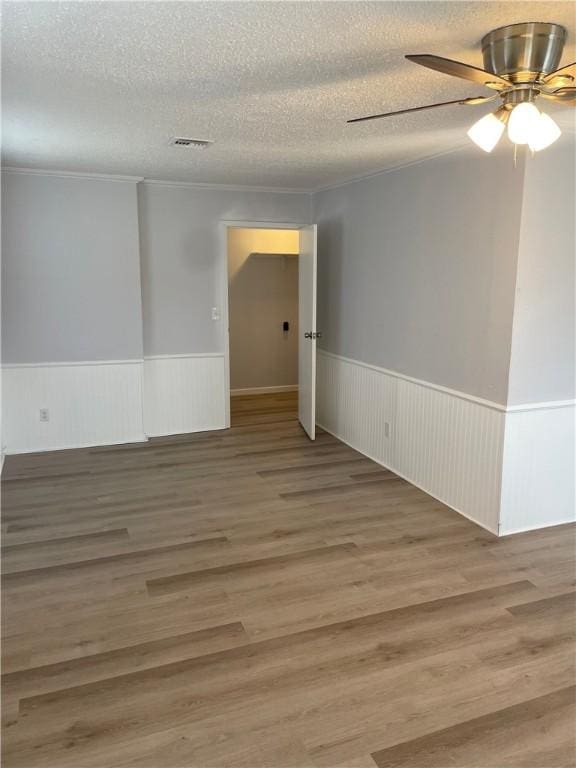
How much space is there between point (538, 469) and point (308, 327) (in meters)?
2.59

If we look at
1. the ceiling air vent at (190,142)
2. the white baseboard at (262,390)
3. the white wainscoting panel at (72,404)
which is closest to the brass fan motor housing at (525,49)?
the ceiling air vent at (190,142)

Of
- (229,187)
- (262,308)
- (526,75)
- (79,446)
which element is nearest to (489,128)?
(526,75)

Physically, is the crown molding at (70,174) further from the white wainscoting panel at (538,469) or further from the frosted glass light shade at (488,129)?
the white wainscoting panel at (538,469)

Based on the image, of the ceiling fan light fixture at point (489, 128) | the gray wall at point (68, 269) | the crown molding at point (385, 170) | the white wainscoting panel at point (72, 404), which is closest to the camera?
the ceiling fan light fixture at point (489, 128)

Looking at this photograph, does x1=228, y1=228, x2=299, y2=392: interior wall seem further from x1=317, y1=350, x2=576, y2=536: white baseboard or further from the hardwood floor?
the hardwood floor

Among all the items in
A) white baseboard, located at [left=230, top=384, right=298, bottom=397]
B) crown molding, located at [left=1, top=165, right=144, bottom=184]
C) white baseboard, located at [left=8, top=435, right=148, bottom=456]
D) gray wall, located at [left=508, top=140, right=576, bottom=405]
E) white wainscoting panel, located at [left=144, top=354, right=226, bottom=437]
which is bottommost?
white baseboard, located at [left=8, top=435, right=148, bottom=456]

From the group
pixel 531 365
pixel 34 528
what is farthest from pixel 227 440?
pixel 531 365

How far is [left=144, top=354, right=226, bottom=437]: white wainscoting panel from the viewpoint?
5520mm

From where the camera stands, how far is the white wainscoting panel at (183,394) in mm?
5520

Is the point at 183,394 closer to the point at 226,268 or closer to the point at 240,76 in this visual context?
the point at 226,268

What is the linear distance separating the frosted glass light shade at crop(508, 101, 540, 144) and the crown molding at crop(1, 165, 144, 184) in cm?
379

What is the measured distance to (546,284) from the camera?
3.24 meters

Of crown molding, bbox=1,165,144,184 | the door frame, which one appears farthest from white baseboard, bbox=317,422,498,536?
crown molding, bbox=1,165,144,184

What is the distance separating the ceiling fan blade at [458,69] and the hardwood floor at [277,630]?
221 centimetres
